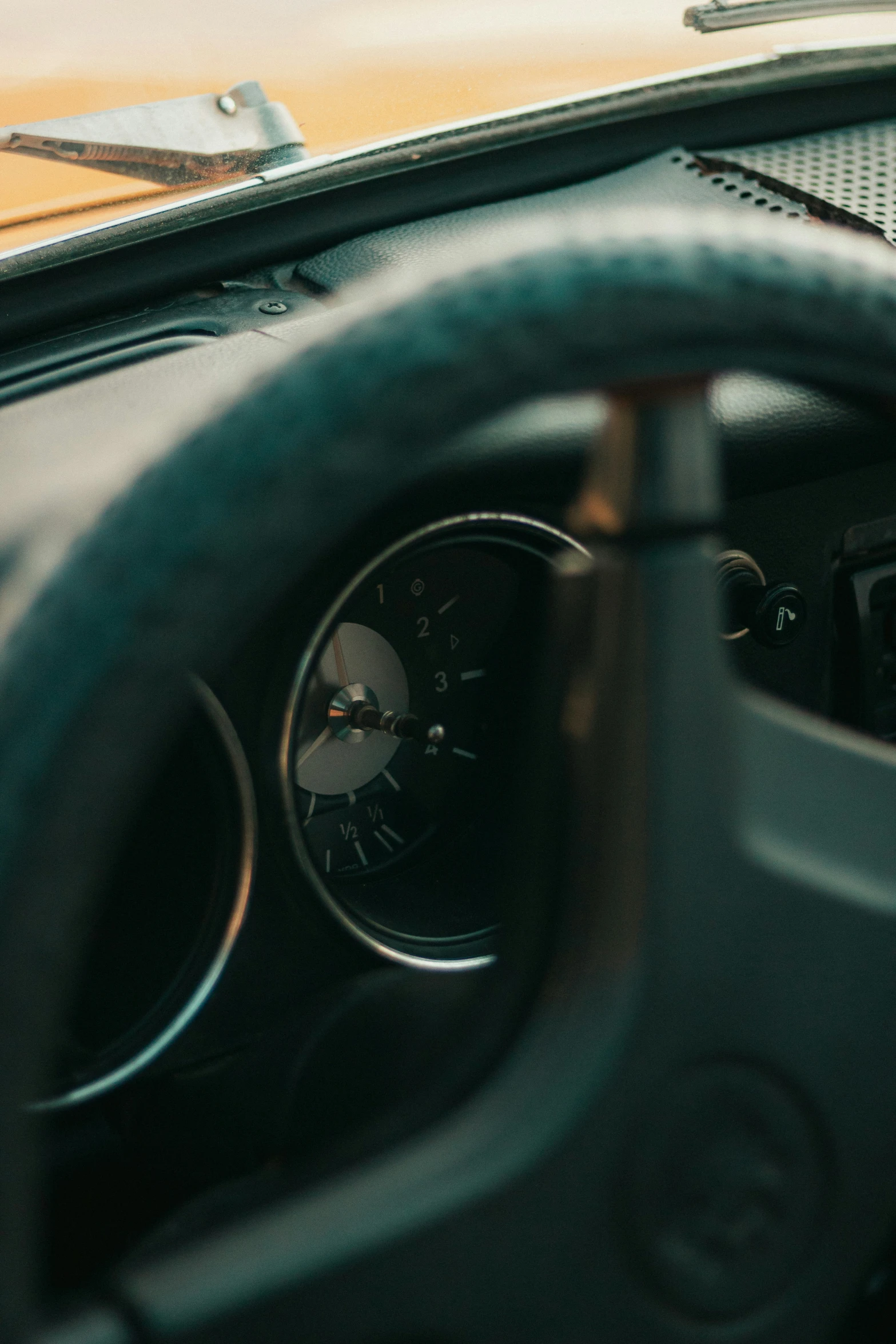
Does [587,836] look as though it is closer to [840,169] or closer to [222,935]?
[222,935]

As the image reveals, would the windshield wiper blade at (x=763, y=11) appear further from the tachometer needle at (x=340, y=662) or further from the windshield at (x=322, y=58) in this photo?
the tachometer needle at (x=340, y=662)

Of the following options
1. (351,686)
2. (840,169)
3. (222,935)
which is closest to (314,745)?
(351,686)

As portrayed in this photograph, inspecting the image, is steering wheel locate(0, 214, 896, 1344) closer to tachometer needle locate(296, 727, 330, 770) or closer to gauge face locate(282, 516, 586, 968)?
gauge face locate(282, 516, 586, 968)

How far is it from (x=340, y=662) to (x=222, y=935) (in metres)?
0.36

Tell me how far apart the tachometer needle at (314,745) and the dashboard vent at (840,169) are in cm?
95

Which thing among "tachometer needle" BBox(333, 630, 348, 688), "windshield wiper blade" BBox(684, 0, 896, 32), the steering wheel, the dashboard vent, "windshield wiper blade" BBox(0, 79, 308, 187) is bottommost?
the steering wheel

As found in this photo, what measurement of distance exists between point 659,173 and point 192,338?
0.73 m

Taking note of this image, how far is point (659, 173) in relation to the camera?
1.84 metres

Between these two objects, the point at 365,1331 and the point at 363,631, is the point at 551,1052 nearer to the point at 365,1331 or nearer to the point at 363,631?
the point at 365,1331

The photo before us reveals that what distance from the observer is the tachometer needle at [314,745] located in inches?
62.9

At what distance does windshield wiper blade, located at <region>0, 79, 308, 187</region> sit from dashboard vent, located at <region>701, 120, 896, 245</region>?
63 cm

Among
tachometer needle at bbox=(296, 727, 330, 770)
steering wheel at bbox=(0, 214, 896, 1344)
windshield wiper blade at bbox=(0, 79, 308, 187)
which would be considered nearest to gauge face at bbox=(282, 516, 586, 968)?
tachometer needle at bbox=(296, 727, 330, 770)

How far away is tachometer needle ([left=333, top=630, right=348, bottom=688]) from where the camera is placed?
156cm

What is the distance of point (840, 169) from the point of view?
6.12ft
